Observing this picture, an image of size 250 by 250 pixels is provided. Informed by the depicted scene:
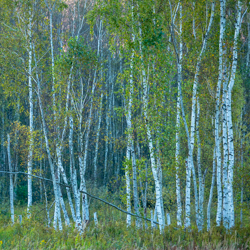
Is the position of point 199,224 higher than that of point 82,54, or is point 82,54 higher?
point 82,54

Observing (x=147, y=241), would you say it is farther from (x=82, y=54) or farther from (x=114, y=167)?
(x=114, y=167)

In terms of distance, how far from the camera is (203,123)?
13195mm

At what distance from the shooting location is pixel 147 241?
6.20m

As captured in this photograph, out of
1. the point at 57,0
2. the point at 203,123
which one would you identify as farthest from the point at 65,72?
the point at 203,123

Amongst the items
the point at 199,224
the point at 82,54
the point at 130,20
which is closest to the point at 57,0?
the point at 82,54

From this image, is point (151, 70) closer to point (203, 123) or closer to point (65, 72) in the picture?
point (65, 72)

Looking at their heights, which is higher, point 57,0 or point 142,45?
point 57,0

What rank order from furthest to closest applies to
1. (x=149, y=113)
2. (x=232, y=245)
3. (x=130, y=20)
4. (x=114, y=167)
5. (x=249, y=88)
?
(x=114, y=167), (x=249, y=88), (x=130, y=20), (x=149, y=113), (x=232, y=245)

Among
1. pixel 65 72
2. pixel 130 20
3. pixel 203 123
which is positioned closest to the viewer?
pixel 130 20

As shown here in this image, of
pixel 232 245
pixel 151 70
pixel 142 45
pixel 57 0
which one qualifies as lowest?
pixel 232 245

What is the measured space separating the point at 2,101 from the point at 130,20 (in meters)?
14.6

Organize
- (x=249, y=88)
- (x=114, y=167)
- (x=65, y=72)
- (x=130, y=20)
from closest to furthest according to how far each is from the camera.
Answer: (x=130, y=20)
(x=65, y=72)
(x=249, y=88)
(x=114, y=167)

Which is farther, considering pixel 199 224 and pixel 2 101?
pixel 2 101

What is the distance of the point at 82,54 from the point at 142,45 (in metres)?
2.58
